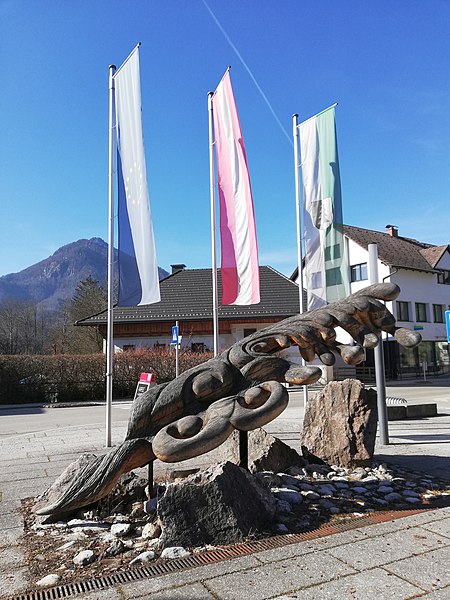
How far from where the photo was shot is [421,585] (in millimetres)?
3424

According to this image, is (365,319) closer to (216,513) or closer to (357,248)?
(216,513)

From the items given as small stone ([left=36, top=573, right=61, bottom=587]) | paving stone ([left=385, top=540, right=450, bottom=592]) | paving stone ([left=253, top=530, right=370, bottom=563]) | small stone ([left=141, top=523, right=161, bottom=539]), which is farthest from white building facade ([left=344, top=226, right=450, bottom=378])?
small stone ([left=36, top=573, right=61, bottom=587])

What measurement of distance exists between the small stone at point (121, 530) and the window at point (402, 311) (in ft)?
105

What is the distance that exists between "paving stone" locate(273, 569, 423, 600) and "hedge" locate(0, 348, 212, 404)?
73.1ft

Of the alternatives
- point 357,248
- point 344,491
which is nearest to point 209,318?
point 357,248

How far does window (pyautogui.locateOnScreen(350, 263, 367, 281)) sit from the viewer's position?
34750mm

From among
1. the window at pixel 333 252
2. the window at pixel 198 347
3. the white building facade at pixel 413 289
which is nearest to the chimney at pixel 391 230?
the white building facade at pixel 413 289

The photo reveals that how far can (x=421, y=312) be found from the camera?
120 ft

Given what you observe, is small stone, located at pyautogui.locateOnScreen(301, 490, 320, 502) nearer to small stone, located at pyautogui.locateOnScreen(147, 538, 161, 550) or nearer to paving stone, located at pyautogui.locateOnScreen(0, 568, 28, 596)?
small stone, located at pyautogui.locateOnScreen(147, 538, 161, 550)

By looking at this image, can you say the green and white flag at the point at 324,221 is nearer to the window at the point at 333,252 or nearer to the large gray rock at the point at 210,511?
the window at the point at 333,252

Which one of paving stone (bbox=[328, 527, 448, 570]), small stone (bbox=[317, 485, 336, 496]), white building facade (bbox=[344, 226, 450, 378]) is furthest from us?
white building facade (bbox=[344, 226, 450, 378])

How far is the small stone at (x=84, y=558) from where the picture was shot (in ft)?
13.0

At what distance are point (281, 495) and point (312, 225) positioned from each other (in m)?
7.12

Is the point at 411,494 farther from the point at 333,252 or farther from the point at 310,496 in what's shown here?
the point at 333,252
